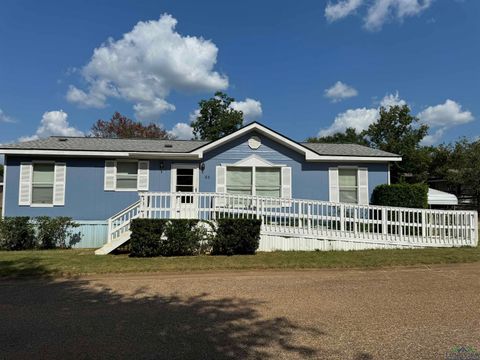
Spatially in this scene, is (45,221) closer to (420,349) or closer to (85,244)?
(85,244)

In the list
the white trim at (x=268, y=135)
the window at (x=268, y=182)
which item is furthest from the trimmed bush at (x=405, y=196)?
the window at (x=268, y=182)

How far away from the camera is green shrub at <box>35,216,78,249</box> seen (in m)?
12.0

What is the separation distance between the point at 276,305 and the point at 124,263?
4598 mm

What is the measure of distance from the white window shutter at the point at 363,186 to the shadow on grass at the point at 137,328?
10.3 metres

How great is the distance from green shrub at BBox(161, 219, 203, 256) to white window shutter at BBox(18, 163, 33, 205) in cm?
700

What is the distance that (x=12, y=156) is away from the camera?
13.1m

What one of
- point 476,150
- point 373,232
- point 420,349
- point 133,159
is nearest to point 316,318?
point 420,349

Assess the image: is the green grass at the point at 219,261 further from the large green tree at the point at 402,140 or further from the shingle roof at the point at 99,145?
the large green tree at the point at 402,140

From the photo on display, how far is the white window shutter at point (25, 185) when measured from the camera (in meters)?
13.1

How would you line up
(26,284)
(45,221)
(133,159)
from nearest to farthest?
(26,284) < (45,221) < (133,159)

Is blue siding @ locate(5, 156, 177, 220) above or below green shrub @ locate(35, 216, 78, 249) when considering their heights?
above

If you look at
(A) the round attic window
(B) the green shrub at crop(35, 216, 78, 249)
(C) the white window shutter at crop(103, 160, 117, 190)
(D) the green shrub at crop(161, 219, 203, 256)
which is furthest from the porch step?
(A) the round attic window

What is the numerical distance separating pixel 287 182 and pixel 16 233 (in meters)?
9.95

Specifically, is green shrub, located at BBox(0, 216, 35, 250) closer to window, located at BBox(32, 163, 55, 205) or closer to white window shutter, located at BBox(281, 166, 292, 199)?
window, located at BBox(32, 163, 55, 205)
